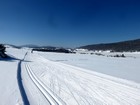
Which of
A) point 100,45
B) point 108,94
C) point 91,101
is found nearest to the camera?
point 91,101

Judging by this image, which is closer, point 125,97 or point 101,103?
point 101,103

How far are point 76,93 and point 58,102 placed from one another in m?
1.27

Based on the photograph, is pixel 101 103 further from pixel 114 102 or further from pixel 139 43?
pixel 139 43

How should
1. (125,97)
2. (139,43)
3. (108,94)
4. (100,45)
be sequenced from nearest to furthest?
(125,97)
(108,94)
(139,43)
(100,45)

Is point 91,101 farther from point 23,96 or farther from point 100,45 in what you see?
point 100,45

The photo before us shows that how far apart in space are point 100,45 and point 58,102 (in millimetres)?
116105

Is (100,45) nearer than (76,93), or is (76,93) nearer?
(76,93)

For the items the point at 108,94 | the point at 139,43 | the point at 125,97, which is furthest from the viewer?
the point at 139,43

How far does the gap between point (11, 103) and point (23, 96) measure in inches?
27.8

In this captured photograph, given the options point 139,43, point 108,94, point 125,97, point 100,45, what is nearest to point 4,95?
point 108,94

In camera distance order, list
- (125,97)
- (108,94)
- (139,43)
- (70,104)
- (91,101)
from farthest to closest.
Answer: (139,43), (108,94), (125,97), (91,101), (70,104)

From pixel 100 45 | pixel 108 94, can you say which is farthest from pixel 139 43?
pixel 108 94

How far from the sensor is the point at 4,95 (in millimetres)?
5402

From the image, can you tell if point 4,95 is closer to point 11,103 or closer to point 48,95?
point 11,103
